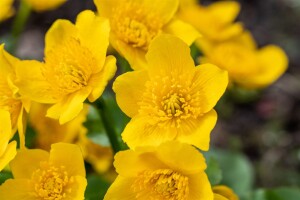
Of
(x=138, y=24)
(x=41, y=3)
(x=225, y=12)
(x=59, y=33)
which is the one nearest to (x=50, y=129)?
(x=59, y=33)

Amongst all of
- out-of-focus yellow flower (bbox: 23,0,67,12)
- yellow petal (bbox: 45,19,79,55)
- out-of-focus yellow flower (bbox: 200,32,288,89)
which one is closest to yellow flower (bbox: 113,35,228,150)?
yellow petal (bbox: 45,19,79,55)

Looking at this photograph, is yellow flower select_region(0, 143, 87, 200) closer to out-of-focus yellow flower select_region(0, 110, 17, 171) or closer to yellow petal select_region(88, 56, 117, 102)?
out-of-focus yellow flower select_region(0, 110, 17, 171)

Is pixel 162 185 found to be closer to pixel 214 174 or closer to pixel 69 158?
pixel 69 158

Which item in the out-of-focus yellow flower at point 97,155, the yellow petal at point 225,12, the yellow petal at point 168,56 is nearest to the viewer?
the yellow petal at point 168,56

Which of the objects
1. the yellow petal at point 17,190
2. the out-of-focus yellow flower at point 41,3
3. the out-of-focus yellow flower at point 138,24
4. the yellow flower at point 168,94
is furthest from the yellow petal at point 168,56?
the out-of-focus yellow flower at point 41,3

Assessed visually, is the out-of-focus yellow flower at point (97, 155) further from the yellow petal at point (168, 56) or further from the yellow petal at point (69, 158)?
the yellow petal at point (168, 56)
